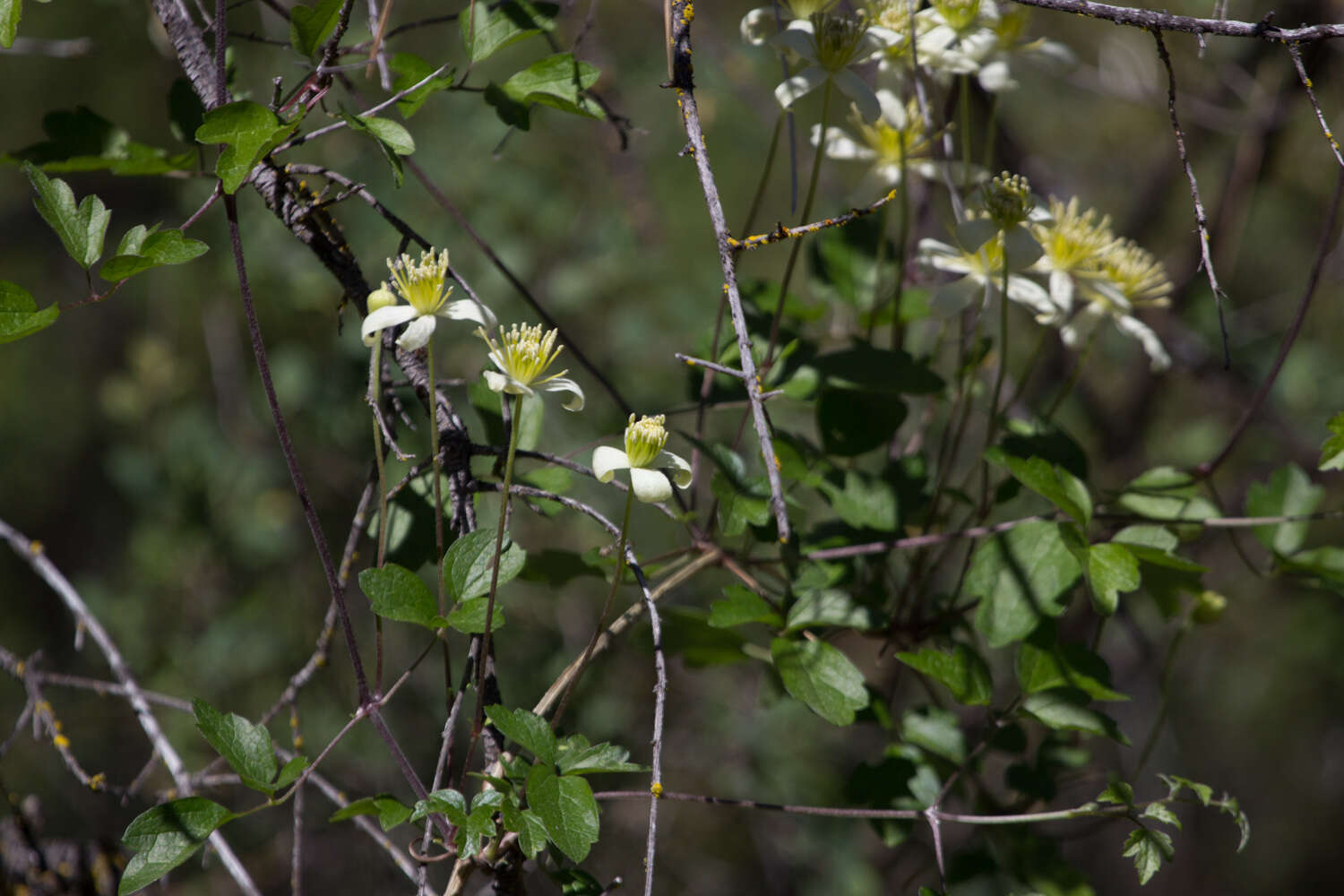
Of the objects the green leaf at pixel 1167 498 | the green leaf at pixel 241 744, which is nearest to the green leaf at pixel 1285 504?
the green leaf at pixel 1167 498

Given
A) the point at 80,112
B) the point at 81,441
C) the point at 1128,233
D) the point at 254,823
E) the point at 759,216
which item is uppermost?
the point at 80,112

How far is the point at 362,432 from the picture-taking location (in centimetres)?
155

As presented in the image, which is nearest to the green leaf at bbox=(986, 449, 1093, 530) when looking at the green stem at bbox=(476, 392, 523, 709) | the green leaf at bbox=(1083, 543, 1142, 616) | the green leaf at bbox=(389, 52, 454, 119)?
the green leaf at bbox=(1083, 543, 1142, 616)

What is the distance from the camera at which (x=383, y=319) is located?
0.53m

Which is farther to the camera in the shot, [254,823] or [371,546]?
[254,823]

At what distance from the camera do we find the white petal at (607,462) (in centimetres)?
53

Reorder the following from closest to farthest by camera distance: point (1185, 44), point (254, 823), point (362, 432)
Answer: point (362, 432), point (254, 823), point (1185, 44)

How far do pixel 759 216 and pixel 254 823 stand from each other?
6.85ft

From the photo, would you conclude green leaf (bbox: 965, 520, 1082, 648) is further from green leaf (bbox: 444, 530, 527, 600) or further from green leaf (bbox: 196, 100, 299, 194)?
green leaf (bbox: 196, 100, 299, 194)

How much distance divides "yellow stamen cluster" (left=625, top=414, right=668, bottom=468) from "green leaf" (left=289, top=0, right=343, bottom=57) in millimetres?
296

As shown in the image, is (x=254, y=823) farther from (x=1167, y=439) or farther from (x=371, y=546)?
(x=1167, y=439)

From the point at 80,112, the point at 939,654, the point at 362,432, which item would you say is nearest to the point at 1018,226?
the point at 939,654

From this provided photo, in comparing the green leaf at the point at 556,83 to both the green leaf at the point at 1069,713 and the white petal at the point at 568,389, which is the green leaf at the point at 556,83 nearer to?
the white petal at the point at 568,389

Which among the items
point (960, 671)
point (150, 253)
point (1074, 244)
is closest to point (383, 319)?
point (150, 253)
